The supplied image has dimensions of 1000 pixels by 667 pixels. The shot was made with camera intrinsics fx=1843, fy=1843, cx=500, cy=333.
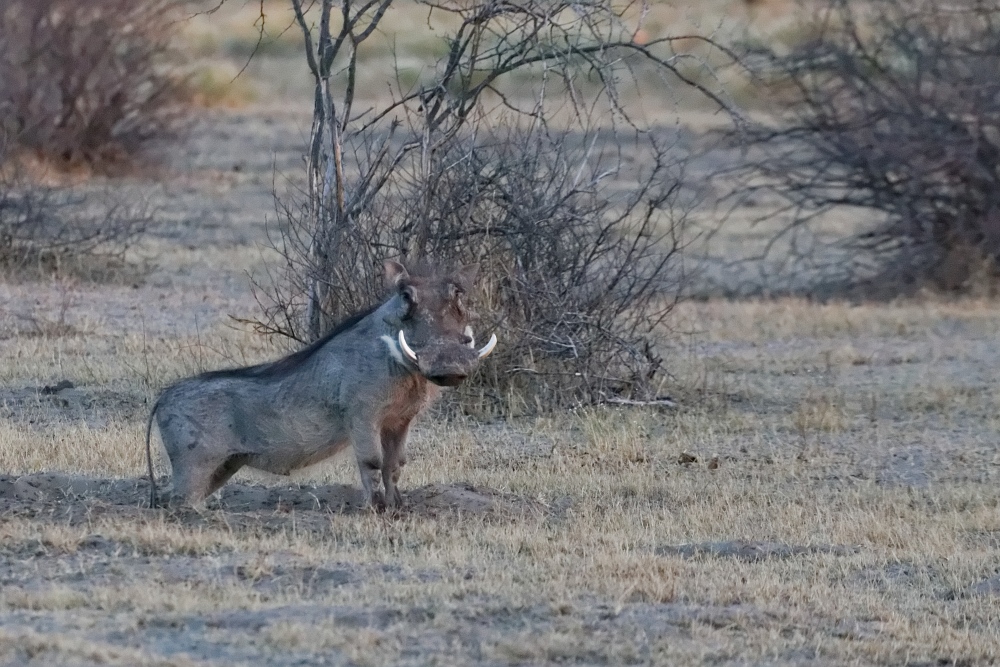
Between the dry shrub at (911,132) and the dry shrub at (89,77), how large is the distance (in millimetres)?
8865

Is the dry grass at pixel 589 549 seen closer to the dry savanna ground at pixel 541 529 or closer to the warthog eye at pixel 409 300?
the dry savanna ground at pixel 541 529

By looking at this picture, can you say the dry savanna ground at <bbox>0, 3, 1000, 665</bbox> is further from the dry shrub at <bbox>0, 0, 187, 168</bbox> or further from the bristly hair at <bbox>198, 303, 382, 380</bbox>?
the dry shrub at <bbox>0, 0, 187, 168</bbox>

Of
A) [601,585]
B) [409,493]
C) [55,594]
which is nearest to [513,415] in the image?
[409,493]

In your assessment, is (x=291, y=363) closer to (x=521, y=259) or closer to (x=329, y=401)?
(x=329, y=401)

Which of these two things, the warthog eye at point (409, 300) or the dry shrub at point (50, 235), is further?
the dry shrub at point (50, 235)

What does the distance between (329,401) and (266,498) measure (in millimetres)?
767

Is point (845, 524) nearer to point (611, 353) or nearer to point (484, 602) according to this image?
point (484, 602)

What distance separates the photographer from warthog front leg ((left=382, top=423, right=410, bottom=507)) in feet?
26.2

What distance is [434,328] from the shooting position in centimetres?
759

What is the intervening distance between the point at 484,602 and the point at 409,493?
208 centimetres

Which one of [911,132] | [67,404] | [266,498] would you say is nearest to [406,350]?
[266,498]

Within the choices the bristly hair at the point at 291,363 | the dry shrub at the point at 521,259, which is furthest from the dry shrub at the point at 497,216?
the bristly hair at the point at 291,363

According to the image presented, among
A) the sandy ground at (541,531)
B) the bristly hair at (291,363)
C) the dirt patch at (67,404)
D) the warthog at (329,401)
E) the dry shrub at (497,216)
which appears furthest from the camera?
the dry shrub at (497,216)

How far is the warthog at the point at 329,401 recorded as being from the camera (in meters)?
7.64
